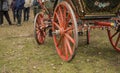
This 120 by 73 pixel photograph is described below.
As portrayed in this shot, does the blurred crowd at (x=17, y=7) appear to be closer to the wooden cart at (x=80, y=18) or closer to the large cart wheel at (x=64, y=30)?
the large cart wheel at (x=64, y=30)

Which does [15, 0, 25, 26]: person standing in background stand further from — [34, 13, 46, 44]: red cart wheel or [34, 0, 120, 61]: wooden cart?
[34, 0, 120, 61]: wooden cart

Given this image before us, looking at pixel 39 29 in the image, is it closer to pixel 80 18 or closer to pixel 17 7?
pixel 80 18

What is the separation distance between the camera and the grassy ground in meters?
6.61

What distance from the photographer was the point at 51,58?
7480mm

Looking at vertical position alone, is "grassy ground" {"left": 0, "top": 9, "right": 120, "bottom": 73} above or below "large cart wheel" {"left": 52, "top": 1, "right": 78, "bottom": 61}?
below

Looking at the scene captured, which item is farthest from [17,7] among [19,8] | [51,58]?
[51,58]

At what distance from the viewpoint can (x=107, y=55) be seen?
7777 mm

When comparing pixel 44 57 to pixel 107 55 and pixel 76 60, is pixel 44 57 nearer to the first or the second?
pixel 76 60

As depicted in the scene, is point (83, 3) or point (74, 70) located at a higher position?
point (83, 3)

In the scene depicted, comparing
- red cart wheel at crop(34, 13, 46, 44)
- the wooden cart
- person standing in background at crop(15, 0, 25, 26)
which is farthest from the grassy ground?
person standing in background at crop(15, 0, 25, 26)

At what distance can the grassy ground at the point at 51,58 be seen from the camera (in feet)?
21.7

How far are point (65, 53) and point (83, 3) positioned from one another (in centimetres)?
120

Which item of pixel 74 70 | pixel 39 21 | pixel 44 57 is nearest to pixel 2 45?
pixel 39 21

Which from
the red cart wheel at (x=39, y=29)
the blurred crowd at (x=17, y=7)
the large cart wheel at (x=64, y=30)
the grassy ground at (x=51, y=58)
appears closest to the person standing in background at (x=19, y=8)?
the blurred crowd at (x=17, y=7)
